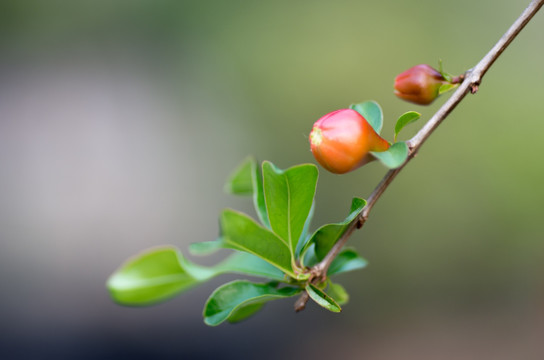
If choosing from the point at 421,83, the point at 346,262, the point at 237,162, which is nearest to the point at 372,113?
the point at 421,83

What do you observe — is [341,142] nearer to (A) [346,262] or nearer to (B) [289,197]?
(B) [289,197]

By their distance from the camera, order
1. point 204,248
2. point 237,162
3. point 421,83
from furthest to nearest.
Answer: point 237,162 → point 421,83 → point 204,248

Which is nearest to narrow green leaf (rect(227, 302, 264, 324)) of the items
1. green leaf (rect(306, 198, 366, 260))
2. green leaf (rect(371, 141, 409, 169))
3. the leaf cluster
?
the leaf cluster

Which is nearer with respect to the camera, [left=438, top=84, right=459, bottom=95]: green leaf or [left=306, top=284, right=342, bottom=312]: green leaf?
[left=306, top=284, right=342, bottom=312]: green leaf

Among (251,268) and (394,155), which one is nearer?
(394,155)

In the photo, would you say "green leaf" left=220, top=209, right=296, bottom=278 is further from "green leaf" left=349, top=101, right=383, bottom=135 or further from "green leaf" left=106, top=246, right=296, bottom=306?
"green leaf" left=349, top=101, right=383, bottom=135

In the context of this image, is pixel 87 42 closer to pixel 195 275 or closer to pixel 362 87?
pixel 362 87

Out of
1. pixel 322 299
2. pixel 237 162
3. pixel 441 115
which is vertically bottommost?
pixel 322 299

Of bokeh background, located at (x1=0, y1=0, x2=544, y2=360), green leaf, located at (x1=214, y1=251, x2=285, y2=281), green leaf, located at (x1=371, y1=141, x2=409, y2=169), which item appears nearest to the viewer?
green leaf, located at (x1=371, y1=141, x2=409, y2=169)
